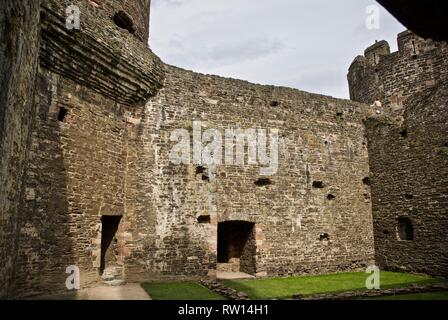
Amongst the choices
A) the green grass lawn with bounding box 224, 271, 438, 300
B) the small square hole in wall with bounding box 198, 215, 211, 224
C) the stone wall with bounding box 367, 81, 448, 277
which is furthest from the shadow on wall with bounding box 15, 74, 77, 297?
the stone wall with bounding box 367, 81, 448, 277

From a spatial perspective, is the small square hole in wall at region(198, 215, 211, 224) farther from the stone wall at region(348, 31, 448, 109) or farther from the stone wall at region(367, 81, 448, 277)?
the stone wall at region(348, 31, 448, 109)

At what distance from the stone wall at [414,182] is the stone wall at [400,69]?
2.11 metres

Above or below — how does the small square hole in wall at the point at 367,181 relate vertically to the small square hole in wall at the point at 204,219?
above

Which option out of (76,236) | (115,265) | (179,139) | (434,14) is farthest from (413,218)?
(434,14)

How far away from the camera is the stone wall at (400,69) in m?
15.2

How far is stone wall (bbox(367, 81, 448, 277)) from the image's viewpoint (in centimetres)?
1143

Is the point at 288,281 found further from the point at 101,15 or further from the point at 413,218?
the point at 101,15

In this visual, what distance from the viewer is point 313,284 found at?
33.3 feet

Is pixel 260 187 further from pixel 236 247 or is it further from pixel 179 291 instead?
pixel 179 291

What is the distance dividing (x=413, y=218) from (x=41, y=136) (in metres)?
11.2

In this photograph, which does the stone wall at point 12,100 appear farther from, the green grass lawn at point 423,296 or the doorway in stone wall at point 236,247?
the green grass lawn at point 423,296

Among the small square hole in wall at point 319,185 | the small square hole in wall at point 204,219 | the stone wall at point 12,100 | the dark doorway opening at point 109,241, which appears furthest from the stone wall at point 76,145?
the small square hole in wall at point 319,185

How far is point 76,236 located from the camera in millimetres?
8508

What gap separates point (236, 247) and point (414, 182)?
6255 millimetres
